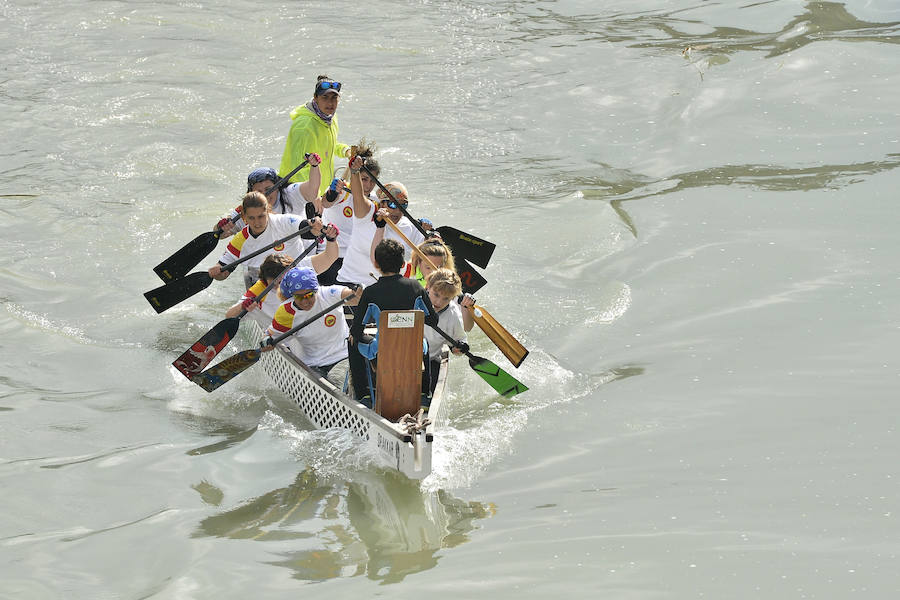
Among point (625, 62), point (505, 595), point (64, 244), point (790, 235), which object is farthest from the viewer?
point (625, 62)

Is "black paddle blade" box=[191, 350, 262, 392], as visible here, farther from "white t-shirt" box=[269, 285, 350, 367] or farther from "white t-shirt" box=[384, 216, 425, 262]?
"white t-shirt" box=[384, 216, 425, 262]

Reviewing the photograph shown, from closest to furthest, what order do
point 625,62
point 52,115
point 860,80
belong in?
point 860,80 → point 52,115 → point 625,62

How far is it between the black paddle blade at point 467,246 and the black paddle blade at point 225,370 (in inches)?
93.7

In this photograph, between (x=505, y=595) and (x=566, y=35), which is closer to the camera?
(x=505, y=595)

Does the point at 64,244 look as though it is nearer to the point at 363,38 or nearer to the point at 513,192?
the point at 513,192

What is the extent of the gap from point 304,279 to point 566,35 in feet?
46.0

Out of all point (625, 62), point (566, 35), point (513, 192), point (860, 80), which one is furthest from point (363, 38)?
point (860, 80)

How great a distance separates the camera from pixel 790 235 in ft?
34.1

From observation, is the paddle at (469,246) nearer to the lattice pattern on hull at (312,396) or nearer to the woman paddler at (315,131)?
the woman paddler at (315,131)

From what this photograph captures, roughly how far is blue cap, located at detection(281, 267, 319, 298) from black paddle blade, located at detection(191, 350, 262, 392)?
0.67 meters

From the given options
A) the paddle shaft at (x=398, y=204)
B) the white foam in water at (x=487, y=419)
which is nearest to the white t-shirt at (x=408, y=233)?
the paddle shaft at (x=398, y=204)

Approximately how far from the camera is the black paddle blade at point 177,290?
8383mm

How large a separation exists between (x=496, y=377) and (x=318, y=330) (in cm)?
139

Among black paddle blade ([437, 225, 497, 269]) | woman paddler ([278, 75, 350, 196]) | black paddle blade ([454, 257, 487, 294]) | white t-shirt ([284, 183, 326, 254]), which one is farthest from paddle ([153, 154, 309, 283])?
black paddle blade ([454, 257, 487, 294])
